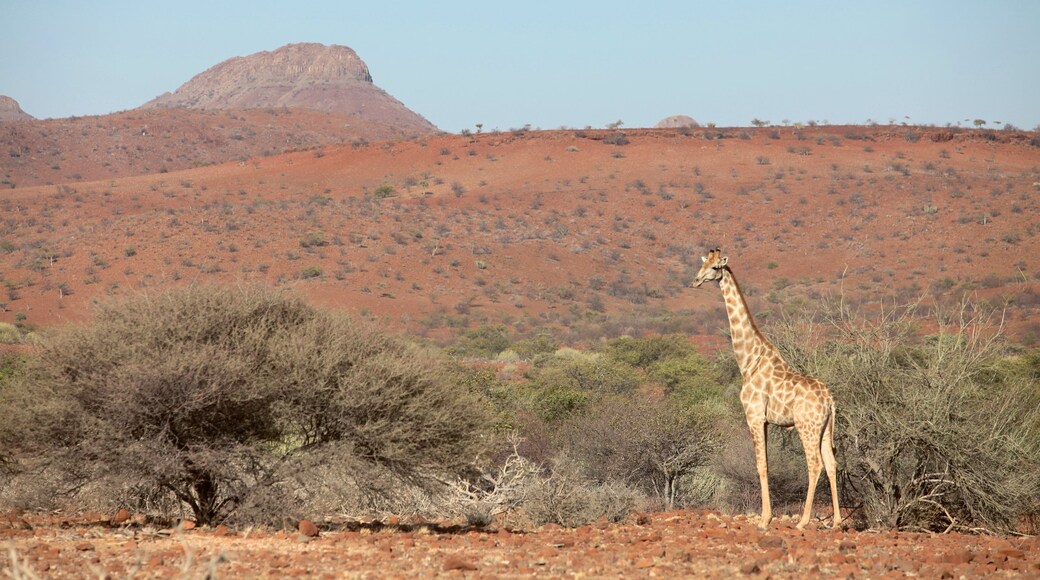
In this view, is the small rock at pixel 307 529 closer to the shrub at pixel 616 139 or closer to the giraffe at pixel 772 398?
the giraffe at pixel 772 398

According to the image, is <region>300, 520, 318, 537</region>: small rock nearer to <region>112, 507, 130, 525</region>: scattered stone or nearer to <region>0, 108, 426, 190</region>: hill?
<region>112, 507, 130, 525</region>: scattered stone

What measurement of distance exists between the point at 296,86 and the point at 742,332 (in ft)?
492

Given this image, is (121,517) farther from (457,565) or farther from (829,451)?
(829,451)

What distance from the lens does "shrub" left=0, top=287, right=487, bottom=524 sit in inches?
415

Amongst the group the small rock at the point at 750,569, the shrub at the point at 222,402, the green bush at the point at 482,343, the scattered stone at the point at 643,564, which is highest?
the shrub at the point at 222,402

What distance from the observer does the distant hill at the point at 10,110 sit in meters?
151

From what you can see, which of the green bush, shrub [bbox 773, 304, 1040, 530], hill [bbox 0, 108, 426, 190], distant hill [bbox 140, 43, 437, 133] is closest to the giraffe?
shrub [bbox 773, 304, 1040, 530]

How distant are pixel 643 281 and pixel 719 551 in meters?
42.0

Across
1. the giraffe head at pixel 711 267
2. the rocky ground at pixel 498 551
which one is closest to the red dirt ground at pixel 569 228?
the rocky ground at pixel 498 551

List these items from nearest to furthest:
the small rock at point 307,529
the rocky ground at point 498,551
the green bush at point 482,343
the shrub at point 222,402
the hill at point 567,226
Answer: the rocky ground at point 498,551 → the small rock at point 307,529 → the shrub at point 222,402 → the green bush at point 482,343 → the hill at point 567,226

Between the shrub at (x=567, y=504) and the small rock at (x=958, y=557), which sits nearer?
the small rock at (x=958, y=557)

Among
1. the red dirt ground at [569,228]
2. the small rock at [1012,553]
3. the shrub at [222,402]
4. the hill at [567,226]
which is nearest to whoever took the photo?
the small rock at [1012,553]

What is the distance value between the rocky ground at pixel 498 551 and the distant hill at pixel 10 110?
155565 millimetres

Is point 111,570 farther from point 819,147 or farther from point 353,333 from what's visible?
point 819,147
